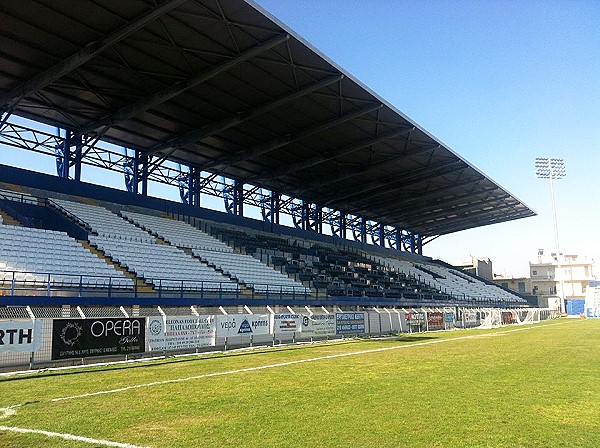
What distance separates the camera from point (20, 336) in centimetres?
1518

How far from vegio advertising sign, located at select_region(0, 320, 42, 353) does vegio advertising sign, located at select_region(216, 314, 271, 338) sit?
304 inches

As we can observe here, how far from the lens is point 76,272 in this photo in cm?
2208

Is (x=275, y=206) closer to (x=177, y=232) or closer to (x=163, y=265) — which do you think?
(x=177, y=232)

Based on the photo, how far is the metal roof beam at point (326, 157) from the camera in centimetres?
3531

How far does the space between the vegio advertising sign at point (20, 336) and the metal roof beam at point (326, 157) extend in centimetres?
2584

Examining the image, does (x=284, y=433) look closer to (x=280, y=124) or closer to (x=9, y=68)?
(x=9, y=68)

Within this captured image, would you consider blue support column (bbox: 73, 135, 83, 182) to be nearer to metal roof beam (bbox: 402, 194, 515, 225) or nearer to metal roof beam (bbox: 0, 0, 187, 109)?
metal roof beam (bbox: 0, 0, 187, 109)

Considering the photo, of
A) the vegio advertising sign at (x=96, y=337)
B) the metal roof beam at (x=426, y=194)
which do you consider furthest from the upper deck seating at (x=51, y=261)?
the metal roof beam at (x=426, y=194)

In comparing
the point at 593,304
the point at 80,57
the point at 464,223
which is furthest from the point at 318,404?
the point at 593,304

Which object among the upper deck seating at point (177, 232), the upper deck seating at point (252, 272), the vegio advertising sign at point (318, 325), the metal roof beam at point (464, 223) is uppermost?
the metal roof beam at point (464, 223)

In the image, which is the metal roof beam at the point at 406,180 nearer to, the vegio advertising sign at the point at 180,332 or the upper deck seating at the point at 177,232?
the upper deck seating at the point at 177,232

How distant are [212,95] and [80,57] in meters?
7.79

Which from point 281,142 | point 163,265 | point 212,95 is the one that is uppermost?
point 212,95

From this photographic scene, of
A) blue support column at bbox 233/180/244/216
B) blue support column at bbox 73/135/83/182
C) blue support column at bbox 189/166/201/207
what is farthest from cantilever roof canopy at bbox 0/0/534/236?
blue support column at bbox 189/166/201/207
